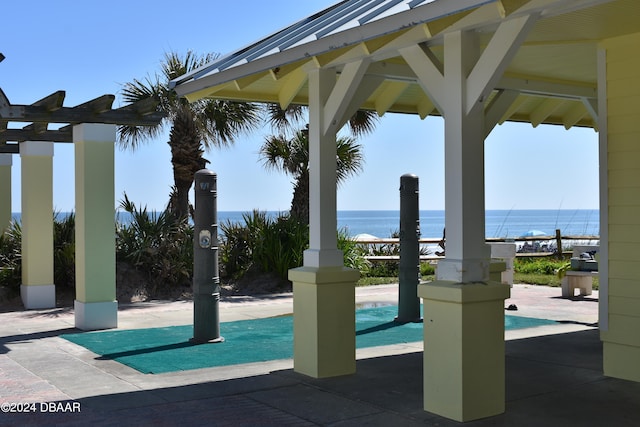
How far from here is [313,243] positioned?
286 inches

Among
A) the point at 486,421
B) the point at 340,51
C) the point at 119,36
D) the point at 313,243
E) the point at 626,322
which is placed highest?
the point at 119,36

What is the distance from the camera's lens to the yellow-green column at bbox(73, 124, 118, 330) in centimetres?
1041

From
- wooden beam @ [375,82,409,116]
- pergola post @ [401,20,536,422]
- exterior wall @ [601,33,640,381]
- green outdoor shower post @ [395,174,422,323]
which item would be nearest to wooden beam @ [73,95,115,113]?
wooden beam @ [375,82,409,116]

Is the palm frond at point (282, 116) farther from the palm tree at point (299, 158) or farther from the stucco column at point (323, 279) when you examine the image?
the stucco column at point (323, 279)

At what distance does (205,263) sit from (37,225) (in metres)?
4.37

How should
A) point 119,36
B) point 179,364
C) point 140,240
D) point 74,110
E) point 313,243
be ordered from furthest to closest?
point 119,36, point 140,240, point 74,110, point 179,364, point 313,243

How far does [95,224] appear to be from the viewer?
34.4 feet

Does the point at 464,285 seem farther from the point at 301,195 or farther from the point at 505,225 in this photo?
the point at 505,225

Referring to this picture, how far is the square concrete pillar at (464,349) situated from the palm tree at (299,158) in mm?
12399

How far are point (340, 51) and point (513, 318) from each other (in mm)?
5960

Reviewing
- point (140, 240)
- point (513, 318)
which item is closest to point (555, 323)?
point (513, 318)

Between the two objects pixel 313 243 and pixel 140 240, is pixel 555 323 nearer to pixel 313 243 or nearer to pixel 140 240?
pixel 313 243

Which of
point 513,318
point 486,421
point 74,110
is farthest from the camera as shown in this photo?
point 513,318

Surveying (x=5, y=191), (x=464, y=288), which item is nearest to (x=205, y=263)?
(x=464, y=288)
